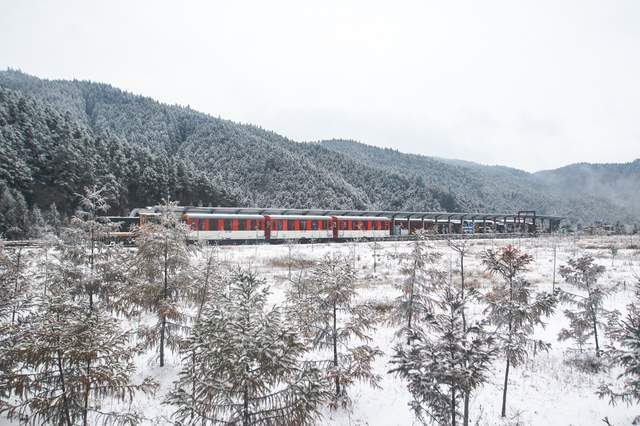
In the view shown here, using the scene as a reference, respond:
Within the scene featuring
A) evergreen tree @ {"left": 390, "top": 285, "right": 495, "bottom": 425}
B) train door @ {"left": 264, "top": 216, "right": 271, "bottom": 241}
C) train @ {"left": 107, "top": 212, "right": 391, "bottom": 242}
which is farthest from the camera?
train door @ {"left": 264, "top": 216, "right": 271, "bottom": 241}

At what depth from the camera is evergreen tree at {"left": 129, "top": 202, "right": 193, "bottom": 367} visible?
29.4 ft

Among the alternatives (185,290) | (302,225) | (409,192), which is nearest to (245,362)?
(185,290)

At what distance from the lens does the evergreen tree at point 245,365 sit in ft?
13.7

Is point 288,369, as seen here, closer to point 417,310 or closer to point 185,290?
point 185,290

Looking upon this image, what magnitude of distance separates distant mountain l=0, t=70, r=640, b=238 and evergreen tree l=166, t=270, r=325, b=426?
152ft

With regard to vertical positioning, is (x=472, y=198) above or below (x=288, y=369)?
above

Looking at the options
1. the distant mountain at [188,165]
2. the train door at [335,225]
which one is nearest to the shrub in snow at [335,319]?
the train door at [335,225]

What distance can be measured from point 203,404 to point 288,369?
1.18 m

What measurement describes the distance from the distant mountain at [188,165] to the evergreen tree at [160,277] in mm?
40668

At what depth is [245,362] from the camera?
4070 millimetres

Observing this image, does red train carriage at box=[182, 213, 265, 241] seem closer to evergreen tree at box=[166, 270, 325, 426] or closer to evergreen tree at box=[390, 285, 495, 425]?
evergreen tree at box=[166, 270, 325, 426]

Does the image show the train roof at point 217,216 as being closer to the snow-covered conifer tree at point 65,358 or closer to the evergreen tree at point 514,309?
the snow-covered conifer tree at point 65,358

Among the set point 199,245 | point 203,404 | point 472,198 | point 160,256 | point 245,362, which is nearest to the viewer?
point 245,362

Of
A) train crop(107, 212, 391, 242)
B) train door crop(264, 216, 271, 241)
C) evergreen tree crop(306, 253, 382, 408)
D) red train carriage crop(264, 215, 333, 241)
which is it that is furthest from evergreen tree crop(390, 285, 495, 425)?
red train carriage crop(264, 215, 333, 241)
